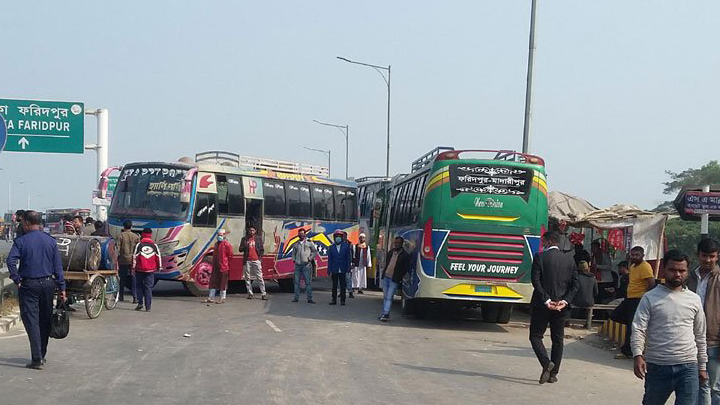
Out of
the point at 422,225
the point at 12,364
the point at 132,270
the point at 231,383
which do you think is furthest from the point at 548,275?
the point at 132,270

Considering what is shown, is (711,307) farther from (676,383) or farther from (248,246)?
(248,246)

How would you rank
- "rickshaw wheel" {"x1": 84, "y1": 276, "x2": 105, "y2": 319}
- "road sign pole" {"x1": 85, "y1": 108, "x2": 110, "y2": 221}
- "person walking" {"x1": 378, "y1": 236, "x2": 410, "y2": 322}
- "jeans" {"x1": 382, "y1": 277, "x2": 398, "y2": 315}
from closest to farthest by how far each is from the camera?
"rickshaw wheel" {"x1": 84, "y1": 276, "x2": 105, "y2": 319}
"person walking" {"x1": 378, "y1": 236, "x2": 410, "y2": 322}
"jeans" {"x1": 382, "y1": 277, "x2": 398, "y2": 315}
"road sign pole" {"x1": 85, "y1": 108, "x2": 110, "y2": 221}

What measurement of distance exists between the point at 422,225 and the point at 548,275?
537 centimetres

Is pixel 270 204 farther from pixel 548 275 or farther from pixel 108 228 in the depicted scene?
pixel 548 275

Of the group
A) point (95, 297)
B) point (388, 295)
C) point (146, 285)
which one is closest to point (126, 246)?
point (146, 285)

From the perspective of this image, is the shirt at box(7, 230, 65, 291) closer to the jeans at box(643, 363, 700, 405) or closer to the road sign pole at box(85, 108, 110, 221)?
the jeans at box(643, 363, 700, 405)

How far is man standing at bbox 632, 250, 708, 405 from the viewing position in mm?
6461

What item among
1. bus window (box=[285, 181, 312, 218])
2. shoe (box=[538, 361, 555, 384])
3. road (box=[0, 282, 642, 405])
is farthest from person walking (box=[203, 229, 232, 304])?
shoe (box=[538, 361, 555, 384])

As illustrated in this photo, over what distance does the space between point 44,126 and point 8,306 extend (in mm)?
11122

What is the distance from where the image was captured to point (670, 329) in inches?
255

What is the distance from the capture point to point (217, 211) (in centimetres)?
2095

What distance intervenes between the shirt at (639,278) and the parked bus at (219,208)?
10915 millimetres

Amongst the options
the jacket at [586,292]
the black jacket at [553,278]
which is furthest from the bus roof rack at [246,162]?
the black jacket at [553,278]

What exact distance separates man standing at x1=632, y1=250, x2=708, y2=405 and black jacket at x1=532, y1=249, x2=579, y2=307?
3868mm
